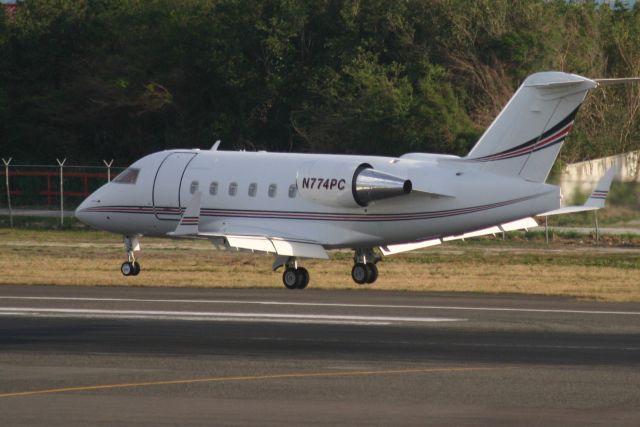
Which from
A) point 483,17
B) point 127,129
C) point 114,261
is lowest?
point 114,261

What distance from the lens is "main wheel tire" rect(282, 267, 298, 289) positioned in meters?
32.4

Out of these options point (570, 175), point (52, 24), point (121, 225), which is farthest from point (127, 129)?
point (121, 225)

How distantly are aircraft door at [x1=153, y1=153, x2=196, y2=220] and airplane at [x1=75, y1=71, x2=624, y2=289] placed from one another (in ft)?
0.08

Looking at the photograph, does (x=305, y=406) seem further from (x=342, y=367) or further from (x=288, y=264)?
(x=288, y=264)

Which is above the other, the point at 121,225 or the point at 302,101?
the point at 302,101

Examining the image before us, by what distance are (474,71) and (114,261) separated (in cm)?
2454

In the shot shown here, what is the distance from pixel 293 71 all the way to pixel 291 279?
33.7 m

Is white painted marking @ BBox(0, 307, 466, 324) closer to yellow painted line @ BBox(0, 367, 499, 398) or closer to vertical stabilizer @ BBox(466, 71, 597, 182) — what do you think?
vertical stabilizer @ BBox(466, 71, 597, 182)

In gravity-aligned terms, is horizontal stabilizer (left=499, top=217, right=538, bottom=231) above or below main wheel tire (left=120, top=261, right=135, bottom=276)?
above

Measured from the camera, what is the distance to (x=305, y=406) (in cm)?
1583

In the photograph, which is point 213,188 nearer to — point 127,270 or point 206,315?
point 127,270

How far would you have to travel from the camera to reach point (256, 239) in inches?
1242

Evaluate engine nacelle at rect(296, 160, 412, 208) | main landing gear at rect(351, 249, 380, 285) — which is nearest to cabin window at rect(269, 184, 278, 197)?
engine nacelle at rect(296, 160, 412, 208)

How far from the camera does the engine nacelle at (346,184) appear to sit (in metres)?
30.8
